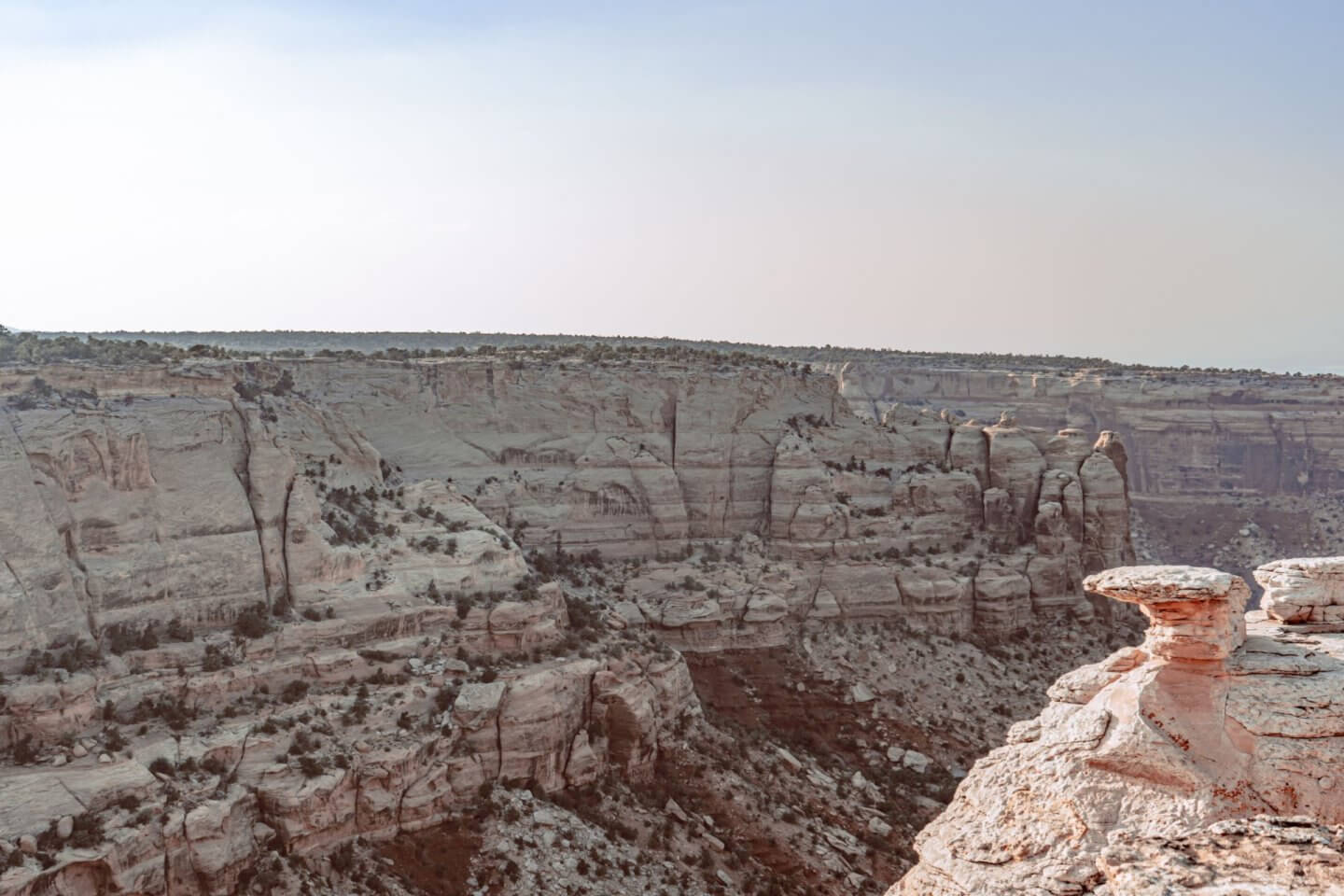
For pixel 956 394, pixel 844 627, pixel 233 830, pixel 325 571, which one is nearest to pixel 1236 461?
pixel 956 394

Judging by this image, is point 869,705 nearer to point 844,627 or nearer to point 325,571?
point 844,627

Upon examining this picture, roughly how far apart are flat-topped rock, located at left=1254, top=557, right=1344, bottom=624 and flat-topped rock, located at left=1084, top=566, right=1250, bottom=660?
2943 mm

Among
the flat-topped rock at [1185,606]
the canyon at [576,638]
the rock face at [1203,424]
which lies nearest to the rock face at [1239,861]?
the canyon at [576,638]

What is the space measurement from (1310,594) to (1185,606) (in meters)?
4.17

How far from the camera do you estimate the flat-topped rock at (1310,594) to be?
20266mm

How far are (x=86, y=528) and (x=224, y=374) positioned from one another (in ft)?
21.7

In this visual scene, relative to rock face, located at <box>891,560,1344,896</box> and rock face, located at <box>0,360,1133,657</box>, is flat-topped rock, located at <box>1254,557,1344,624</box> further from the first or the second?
rock face, located at <box>0,360,1133,657</box>

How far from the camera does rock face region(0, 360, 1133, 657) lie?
99.3 feet

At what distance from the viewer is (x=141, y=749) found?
2736cm


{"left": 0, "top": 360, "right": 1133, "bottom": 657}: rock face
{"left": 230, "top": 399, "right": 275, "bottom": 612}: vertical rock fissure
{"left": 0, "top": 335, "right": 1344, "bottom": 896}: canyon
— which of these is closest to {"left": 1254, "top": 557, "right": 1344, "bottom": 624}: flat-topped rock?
{"left": 0, "top": 335, "right": 1344, "bottom": 896}: canyon

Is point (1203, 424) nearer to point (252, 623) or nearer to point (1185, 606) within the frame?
point (252, 623)

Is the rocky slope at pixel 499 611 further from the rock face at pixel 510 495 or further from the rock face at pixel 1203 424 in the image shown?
the rock face at pixel 1203 424

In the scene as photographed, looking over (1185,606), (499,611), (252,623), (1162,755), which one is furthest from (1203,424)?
(1162,755)

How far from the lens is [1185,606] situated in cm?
1745
